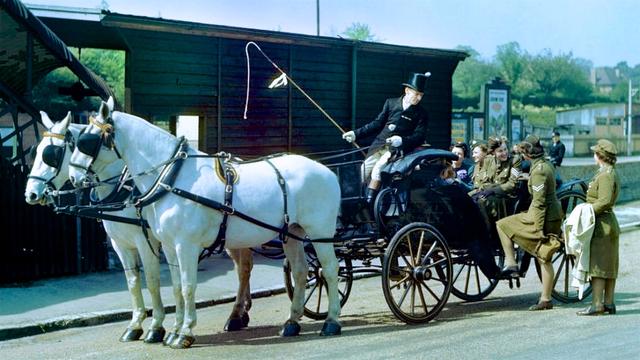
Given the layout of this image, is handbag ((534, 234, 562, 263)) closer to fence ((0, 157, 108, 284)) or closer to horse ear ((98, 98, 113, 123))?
horse ear ((98, 98, 113, 123))

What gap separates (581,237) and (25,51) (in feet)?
29.2

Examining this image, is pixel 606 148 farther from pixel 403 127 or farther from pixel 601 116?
pixel 601 116

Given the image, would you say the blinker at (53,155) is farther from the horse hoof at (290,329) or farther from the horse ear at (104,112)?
the horse hoof at (290,329)

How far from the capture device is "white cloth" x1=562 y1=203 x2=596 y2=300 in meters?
10.2

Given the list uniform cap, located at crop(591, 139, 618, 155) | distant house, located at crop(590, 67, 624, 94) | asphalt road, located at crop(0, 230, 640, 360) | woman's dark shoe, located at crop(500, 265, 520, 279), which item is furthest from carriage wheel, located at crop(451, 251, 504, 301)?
distant house, located at crop(590, 67, 624, 94)

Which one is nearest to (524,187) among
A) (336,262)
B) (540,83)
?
(336,262)

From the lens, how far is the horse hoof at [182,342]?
854 centimetres

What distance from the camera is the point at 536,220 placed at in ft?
34.5

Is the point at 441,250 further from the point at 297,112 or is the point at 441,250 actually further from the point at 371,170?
the point at 297,112

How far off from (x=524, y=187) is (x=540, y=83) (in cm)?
9906

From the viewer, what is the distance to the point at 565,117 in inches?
3403

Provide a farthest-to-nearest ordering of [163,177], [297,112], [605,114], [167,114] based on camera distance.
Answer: [605,114]
[297,112]
[167,114]
[163,177]

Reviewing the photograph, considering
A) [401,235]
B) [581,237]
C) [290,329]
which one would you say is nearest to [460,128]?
[581,237]

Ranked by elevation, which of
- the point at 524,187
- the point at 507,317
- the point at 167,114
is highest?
the point at 167,114
